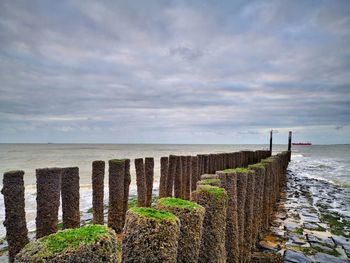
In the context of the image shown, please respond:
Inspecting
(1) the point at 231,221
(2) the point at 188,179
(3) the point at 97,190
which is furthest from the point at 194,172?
(1) the point at 231,221

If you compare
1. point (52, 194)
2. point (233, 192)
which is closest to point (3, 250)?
point (52, 194)

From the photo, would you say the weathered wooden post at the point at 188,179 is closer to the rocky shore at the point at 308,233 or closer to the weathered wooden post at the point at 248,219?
the rocky shore at the point at 308,233

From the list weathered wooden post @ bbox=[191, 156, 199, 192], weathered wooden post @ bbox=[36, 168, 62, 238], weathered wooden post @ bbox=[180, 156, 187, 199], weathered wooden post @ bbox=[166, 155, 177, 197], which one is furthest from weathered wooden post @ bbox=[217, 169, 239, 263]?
weathered wooden post @ bbox=[191, 156, 199, 192]

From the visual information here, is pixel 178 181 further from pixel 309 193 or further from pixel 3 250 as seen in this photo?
pixel 309 193

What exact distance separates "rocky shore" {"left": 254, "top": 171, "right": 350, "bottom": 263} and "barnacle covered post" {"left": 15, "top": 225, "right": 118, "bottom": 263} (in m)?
4.54

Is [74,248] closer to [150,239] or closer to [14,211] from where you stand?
[150,239]

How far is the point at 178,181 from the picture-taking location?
26.5 feet

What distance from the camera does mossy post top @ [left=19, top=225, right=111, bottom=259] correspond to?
4.84ft

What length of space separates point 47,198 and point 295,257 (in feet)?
16.1

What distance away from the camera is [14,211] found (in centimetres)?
357

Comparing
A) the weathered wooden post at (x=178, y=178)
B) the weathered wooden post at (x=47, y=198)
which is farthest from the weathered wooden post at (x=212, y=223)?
the weathered wooden post at (x=178, y=178)

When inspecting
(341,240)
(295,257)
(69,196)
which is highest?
(69,196)

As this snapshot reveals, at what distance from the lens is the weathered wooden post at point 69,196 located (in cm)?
391

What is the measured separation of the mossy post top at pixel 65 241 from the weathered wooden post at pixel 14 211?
7.53 feet
